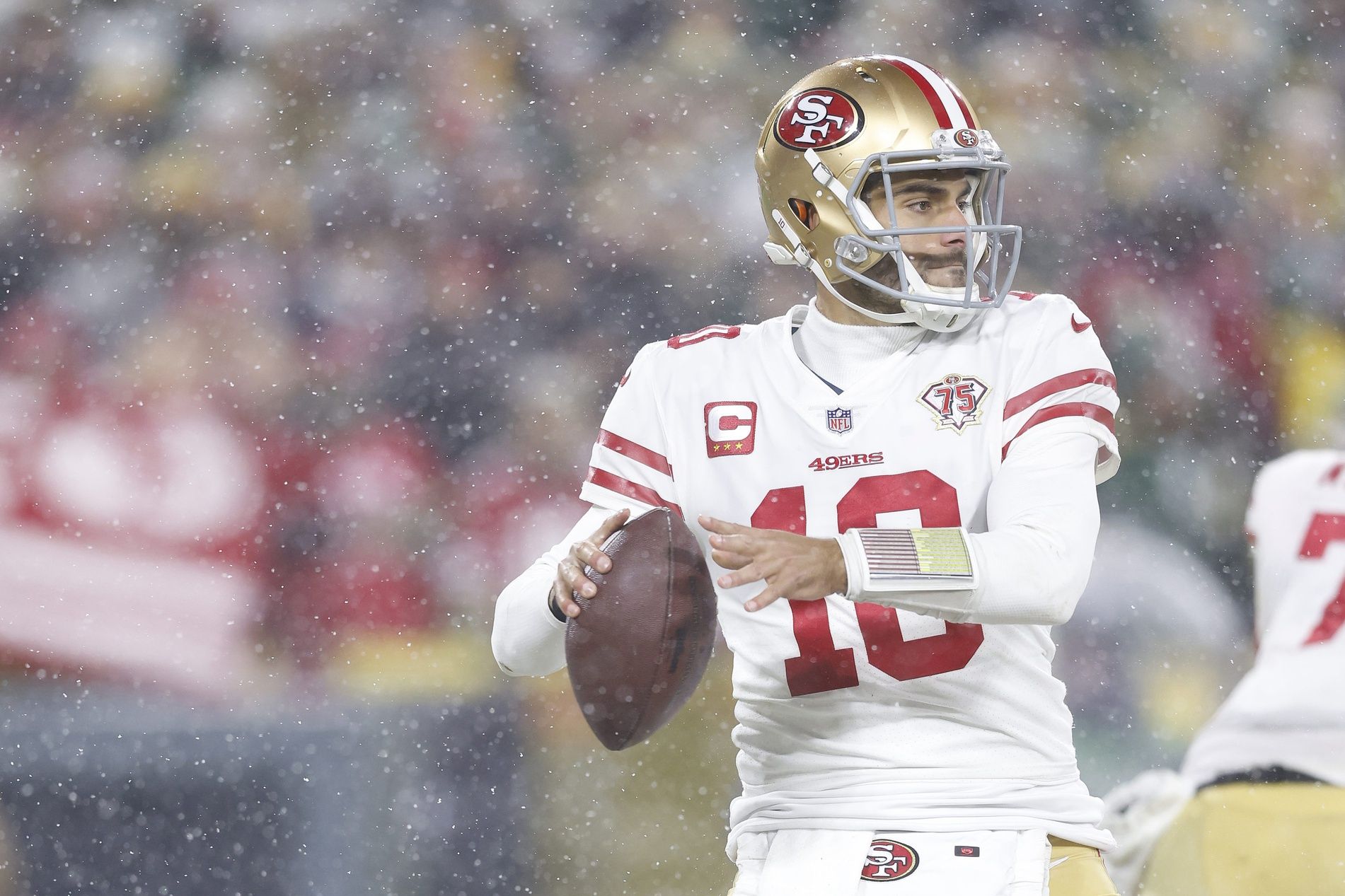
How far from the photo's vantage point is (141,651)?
353 centimetres

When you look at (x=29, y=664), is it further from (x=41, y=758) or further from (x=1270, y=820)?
(x=1270, y=820)

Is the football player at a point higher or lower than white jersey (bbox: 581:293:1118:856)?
lower

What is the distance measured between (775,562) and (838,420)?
37 centimetres

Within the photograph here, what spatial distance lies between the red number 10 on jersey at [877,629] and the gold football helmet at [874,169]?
0.69ft

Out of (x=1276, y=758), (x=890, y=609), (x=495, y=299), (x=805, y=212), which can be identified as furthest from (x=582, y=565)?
(x=1276, y=758)

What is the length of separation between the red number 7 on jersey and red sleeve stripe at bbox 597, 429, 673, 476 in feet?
8.90

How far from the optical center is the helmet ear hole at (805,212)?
5.66 ft

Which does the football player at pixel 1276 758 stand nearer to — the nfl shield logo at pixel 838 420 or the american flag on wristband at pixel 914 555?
the nfl shield logo at pixel 838 420

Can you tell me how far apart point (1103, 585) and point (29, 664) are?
277cm

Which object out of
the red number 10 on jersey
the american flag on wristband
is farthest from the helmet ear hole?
the american flag on wristband

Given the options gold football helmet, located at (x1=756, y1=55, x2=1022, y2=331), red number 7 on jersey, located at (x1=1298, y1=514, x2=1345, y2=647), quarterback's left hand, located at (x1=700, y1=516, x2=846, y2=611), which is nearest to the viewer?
quarterback's left hand, located at (x1=700, y1=516, x2=846, y2=611)

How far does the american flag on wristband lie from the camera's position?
4.09 ft

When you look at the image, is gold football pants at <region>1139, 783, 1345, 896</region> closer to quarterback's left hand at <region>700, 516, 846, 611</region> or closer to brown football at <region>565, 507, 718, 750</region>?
brown football at <region>565, 507, 718, 750</region>

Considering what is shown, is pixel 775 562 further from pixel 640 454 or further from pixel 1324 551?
pixel 1324 551
